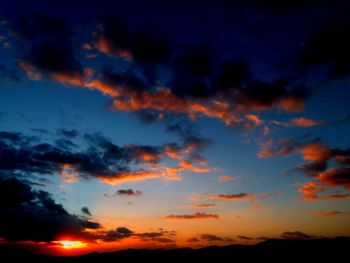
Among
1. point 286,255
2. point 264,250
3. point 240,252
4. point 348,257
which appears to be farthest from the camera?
point 240,252

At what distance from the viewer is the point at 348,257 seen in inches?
5482

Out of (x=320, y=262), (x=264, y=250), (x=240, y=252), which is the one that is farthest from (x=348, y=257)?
(x=240, y=252)

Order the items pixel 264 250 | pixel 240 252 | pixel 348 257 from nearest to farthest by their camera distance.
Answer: pixel 348 257 < pixel 264 250 < pixel 240 252

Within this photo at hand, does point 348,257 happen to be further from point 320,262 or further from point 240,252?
point 240,252

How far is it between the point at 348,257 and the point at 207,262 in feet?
275

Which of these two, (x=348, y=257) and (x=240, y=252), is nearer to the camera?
(x=348, y=257)

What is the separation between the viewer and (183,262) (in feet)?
655

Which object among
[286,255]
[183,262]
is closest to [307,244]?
[286,255]

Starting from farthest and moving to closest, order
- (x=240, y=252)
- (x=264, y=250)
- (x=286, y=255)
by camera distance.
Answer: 1. (x=240, y=252)
2. (x=264, y=250)
3. (x=286, y=255)

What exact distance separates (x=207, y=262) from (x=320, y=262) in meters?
73.1

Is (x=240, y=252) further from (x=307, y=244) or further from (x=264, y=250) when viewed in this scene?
(x=307, y=244)

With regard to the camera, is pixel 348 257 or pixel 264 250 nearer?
pixel 348 257

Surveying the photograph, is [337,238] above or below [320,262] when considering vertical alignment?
above

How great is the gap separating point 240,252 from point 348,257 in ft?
244
